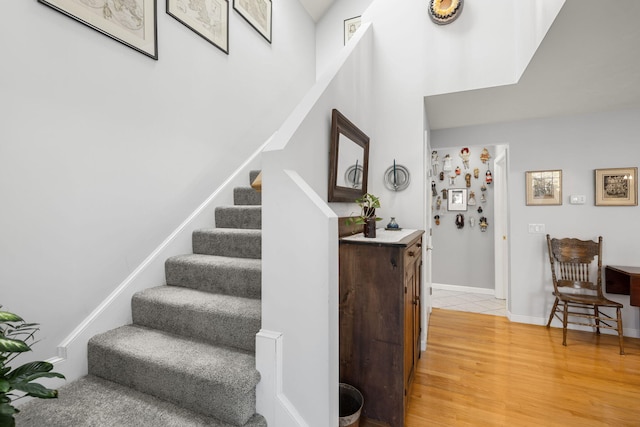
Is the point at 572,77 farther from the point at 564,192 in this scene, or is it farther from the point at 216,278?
the point at 216,278

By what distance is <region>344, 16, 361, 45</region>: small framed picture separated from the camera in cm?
407

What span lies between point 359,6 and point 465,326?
445 centimetres

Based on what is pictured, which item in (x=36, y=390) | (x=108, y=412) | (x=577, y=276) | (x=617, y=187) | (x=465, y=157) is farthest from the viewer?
(x=465, y=157)

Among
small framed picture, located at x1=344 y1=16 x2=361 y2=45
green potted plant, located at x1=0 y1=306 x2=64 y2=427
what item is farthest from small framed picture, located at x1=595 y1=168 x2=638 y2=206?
green potted plant, located at x1=0 y1=306 x2=64 y2=427

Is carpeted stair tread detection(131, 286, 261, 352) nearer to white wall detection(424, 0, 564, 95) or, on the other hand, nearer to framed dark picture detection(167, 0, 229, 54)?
framed dark picture detection(167, 0, 229, 54)

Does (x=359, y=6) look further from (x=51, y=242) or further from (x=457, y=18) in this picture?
(x=51, y=242)

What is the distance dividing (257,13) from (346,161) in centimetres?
216

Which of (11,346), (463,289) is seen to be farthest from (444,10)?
(463,289)

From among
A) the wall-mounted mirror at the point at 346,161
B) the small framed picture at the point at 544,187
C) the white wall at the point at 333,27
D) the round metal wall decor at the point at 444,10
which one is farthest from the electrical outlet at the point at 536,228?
the white wall at the point at 333,27

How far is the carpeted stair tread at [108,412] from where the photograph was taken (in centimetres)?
119

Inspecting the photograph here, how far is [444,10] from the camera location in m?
2.70

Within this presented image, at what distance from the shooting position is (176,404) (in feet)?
4.42

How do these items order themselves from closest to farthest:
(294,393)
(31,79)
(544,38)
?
(294,393) < (31,79) < (544,38)

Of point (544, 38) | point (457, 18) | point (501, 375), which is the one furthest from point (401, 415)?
point (457, 18)
